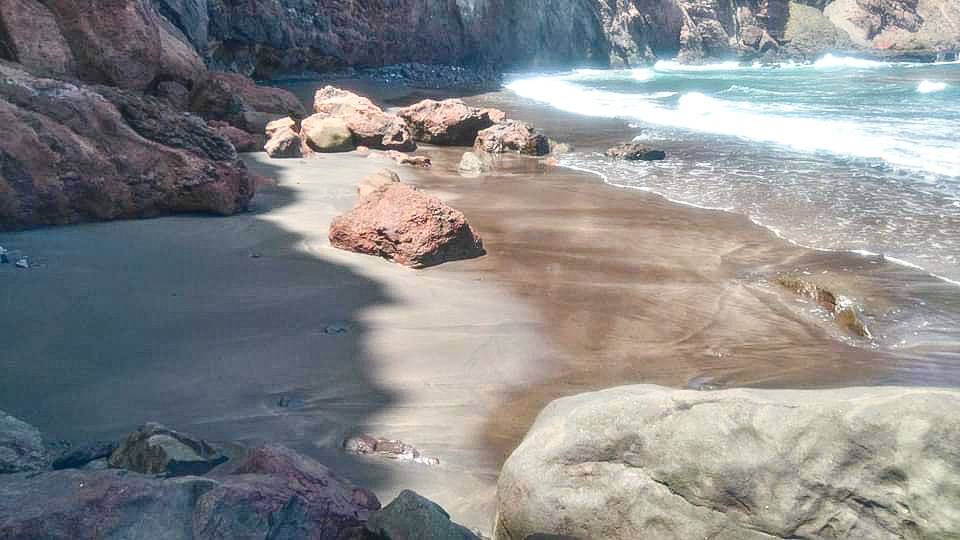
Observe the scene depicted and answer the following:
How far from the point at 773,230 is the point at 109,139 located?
5606mm

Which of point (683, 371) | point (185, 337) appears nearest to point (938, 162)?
point (683, 371)

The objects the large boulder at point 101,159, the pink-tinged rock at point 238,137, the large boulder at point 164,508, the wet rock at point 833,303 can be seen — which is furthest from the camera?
the pink-tinged rock at point 238,137

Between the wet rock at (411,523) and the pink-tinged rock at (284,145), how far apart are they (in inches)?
348

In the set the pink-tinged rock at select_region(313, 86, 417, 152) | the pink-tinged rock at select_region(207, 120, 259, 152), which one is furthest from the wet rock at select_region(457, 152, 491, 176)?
the pink-tinged rock at select_region(207, 120, 259, 152)

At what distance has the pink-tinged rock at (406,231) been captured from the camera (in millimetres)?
6645

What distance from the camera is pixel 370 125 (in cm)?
1262

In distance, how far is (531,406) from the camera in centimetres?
437

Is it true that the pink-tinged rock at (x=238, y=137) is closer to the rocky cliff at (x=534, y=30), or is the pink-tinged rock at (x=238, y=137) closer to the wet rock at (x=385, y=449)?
the rocky cliff at (x=534, y=30)

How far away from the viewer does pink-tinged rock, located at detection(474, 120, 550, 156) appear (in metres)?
13.1

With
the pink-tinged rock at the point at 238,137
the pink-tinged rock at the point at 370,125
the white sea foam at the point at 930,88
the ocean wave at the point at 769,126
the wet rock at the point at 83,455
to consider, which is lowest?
the white sea foam at the point at 930,88

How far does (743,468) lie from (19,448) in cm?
226

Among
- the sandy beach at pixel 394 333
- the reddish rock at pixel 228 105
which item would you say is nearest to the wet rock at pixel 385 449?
the sandy beach at pixel 394 333

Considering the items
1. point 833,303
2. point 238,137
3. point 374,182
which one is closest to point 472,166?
point 238,137

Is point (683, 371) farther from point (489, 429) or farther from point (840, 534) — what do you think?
point (840, 534)
